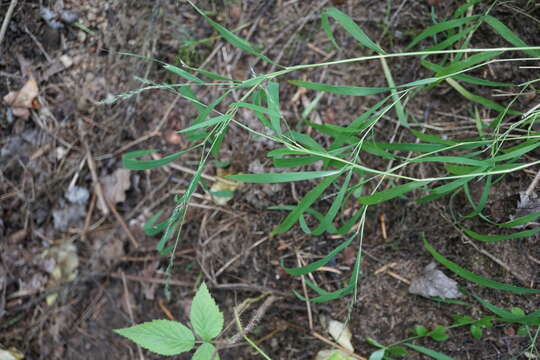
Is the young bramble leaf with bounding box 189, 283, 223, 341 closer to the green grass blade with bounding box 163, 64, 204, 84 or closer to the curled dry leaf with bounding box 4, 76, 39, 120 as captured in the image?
the green grass blade with bounding box 163, 64, 204, 84

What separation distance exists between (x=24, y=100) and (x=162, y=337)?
4.17 ft

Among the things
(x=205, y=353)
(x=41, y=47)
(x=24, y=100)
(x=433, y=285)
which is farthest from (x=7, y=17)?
(x=433, y=285)

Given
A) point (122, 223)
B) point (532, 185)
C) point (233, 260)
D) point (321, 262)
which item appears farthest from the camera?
point (122, 223)

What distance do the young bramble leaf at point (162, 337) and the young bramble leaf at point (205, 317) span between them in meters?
0.04

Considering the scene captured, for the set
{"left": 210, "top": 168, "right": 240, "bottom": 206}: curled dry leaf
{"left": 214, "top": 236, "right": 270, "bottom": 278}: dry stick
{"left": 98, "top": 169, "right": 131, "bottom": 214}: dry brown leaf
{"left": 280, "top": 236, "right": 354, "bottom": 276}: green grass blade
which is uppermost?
{"left": 280, "top": 236, "right": 354, "bottom": 276}: green grass blade

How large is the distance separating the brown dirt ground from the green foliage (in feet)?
1.23

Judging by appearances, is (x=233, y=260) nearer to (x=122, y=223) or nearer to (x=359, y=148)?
(x=122, y=223)

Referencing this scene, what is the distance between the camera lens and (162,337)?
1.22 m

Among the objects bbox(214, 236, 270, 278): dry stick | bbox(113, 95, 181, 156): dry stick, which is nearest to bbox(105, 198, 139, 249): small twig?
bbox(113, 95, 181, 156): dry stick

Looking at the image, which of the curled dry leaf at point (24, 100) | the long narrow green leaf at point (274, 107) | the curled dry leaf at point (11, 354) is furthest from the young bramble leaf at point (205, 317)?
the curled dry leaf at point (24, 100)

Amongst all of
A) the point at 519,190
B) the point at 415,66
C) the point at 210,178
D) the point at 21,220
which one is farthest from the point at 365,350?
the point at 21,220

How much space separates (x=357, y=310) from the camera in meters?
1.48

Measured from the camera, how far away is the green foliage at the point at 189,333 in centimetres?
118

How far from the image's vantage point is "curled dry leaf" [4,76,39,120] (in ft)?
6.07
